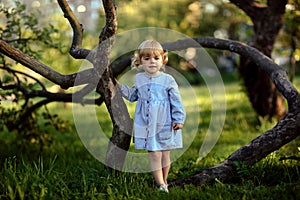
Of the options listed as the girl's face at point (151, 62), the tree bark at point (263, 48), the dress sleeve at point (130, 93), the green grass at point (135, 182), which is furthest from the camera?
the tree bark at point (263, 48)

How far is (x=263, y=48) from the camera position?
6.09 metres

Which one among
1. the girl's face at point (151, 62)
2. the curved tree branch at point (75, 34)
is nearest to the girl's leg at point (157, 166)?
the girl's face at point (151, 62)

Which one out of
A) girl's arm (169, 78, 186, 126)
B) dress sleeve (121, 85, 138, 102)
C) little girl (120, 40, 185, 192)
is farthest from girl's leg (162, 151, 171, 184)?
dress sleeve (121, 85, 138, 102)

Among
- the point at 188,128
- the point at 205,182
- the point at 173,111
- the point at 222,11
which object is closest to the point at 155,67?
the point at 173,111

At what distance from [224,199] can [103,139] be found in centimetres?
362

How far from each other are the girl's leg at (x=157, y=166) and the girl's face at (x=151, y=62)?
0.61 m

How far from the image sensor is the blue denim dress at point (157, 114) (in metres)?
3.59

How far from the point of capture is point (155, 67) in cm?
366

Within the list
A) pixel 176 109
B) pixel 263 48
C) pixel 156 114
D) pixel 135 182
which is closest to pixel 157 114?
pixel 156 114

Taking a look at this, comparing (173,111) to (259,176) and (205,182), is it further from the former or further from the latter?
(259,176)

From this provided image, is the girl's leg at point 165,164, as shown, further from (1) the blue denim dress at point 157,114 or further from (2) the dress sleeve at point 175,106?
(2) the dress sleeve at point 175,106

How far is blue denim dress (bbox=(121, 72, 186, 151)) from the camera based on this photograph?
3.59m

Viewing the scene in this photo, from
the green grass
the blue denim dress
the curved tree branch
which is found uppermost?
the curved tree branch

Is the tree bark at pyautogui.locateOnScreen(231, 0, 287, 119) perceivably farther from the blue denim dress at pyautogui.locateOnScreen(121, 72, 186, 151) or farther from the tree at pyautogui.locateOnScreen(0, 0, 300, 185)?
the blue denim dress at pyautogui.locateOnScreen(121, 72, 186, 151)
